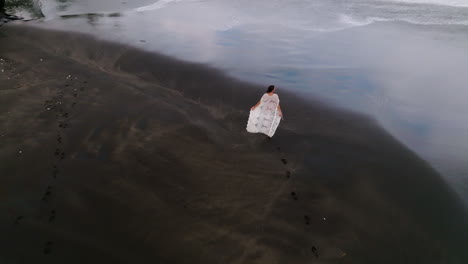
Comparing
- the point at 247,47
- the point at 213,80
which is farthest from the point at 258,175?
the point at 247,47

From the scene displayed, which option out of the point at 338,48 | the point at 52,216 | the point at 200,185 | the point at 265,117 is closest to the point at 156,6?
the point at 338,48

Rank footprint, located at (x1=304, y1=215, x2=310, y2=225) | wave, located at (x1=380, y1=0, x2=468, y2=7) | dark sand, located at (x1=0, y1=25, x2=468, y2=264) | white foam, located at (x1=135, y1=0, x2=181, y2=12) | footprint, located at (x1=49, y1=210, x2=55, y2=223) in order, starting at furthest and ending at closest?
wave, located at (x1=380, y1=0, x2=468, y2=7) < white foam, located at (x1=135, y1=0, x2=181, y2=12) < footprint, located at (x1=304, y1=215, x2=310, y2=225) < footprint, located at (x1=49, y1=210, x2=55, y2=223) < dark sand, located at (x1=0, y1=25, x2=468, y2=264)

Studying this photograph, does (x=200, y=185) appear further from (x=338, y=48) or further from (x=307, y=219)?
(x=338, y=48)

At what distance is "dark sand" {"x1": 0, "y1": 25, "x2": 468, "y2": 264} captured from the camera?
4605mm

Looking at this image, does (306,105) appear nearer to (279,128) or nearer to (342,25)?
(279,128)

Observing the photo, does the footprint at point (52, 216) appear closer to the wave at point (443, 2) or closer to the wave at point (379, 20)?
the wave at point (379, 20)

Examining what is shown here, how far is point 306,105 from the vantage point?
29.4 ft

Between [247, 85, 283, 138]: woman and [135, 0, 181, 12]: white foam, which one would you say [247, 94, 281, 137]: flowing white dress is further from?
[135, 0, 181, 12]: white foam

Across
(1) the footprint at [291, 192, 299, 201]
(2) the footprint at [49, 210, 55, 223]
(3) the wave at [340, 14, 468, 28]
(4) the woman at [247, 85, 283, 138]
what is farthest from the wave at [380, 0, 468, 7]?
(2) the footprint at [49, 210, 55, 223]

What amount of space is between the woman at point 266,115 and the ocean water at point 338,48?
122 inches

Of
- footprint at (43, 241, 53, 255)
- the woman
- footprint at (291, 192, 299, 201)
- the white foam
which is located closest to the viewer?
footprint at (43, 241, 53, 255)

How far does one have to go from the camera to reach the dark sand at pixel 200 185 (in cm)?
461

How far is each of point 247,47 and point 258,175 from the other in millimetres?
8674

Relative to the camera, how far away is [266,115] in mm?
7141
